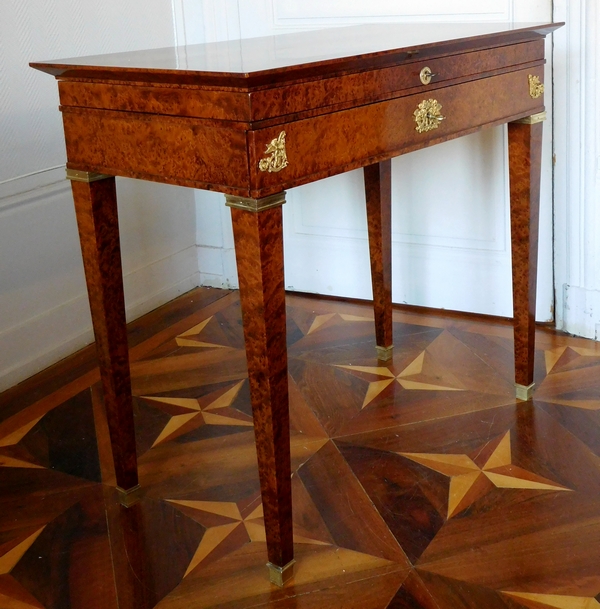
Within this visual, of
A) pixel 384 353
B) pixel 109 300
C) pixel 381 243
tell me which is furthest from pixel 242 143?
pixel 384 353

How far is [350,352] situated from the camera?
2645 mm

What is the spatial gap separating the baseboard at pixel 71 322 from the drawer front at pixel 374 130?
1389mm

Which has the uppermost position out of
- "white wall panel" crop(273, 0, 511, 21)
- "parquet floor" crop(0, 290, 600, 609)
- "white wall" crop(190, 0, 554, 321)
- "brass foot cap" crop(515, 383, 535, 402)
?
"white wall panel" crop(273, 0, 511, 21)

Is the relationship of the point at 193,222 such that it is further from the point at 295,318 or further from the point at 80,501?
the point at 80,501

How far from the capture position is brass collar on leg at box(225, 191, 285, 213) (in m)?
1.34

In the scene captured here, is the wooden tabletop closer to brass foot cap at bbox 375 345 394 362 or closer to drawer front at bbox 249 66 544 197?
drawer front at bbox 249 66 544 197

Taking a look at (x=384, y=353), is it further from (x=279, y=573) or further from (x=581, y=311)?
(x=279, y=573)

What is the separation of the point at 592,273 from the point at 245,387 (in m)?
1.14

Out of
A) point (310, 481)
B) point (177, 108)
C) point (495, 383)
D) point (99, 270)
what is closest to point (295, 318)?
point (495, 383)

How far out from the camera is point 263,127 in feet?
4.37

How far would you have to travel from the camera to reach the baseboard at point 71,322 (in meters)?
2.51

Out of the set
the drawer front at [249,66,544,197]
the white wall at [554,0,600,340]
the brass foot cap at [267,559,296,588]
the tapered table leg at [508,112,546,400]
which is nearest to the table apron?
the drawer front at [249,66,544,197]

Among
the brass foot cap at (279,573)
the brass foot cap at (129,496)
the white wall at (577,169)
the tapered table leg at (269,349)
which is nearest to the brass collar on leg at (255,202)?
the tapered table leg at (269,349)

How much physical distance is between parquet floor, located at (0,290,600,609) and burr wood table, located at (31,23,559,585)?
0.46ft
